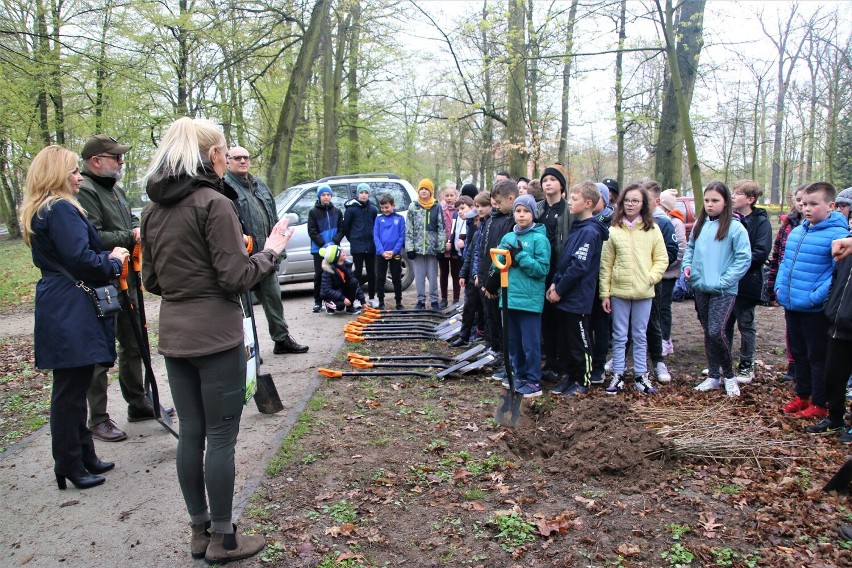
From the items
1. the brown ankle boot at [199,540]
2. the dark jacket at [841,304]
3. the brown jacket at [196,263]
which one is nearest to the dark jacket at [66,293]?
the brown jacket at [196,263]

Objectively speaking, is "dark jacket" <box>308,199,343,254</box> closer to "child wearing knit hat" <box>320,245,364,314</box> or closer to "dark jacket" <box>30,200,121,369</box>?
"child wearing knit hat" <box>320,245,364,314</box>

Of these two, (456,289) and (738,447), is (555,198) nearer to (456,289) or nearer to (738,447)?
(738,447)

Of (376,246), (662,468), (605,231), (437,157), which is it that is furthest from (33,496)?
(437,157)

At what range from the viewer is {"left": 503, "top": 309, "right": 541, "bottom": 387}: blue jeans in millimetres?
5701

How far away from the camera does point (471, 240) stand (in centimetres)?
831

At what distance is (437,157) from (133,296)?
118ft

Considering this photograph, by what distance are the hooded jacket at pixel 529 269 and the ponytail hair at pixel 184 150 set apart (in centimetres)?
331

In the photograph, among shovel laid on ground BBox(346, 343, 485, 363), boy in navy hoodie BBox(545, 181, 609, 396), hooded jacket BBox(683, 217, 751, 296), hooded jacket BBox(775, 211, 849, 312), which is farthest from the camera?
shovel laid on ground BBox(346, 343, 485, 363)

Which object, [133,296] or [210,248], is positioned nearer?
[210,248]

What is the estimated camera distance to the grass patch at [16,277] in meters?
11.9

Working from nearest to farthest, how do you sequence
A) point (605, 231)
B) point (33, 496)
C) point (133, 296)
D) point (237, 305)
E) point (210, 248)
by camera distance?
point (210, 248) → point (237, 305) → point (33, 496) → point (133, 296) → point (605, 231)

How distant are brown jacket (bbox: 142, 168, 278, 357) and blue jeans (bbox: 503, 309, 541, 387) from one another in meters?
3.27

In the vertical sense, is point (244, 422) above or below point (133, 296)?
below

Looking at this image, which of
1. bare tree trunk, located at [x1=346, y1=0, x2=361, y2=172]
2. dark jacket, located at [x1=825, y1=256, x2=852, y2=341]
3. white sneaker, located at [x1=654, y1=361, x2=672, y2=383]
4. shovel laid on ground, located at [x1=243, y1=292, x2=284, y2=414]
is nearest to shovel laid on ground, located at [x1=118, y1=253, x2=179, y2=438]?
shovel laid on ground, located at [x1=243, y1=292, x2=284, y2=414]
